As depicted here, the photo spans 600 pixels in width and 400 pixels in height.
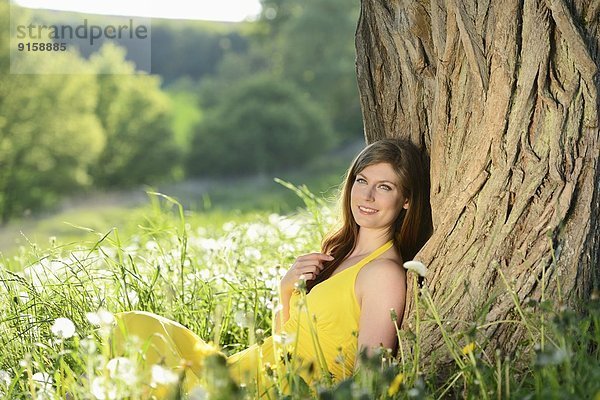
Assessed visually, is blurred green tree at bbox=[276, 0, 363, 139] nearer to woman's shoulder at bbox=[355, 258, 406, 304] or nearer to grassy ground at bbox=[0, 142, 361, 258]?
grassy ground at bbox=[0, 142, 361, 258]

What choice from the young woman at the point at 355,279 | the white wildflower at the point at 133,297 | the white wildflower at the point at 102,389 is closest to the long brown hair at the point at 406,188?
the young woman at the point at 355,279

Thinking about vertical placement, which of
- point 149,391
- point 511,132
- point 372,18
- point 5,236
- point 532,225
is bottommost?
point 5,236

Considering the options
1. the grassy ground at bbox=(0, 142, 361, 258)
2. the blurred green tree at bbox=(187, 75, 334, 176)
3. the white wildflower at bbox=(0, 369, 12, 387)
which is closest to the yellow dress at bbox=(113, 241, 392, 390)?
the white wildflower at bbox=(0, 369, 12, 387)

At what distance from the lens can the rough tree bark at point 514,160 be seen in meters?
2.70

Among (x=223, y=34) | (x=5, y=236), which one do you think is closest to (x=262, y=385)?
(x=5, y=236)

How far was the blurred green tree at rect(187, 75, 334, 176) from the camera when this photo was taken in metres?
28.4

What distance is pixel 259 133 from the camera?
28.3 meters

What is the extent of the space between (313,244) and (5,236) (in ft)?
48.7

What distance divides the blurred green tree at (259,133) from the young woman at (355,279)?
2475cm

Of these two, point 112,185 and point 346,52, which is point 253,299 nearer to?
point 112,185

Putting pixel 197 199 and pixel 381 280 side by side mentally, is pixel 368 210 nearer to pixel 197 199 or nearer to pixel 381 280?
pixel 381 280

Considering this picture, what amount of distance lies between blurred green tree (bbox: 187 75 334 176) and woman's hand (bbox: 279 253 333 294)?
81.2 feet

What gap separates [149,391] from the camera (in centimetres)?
276

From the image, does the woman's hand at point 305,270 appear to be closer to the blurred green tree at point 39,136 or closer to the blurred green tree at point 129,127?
the blurred green tree at point 39,136
